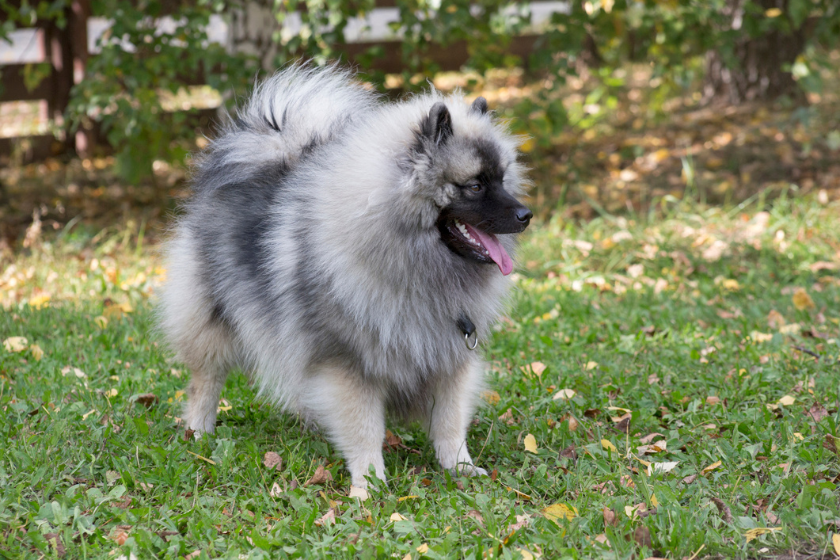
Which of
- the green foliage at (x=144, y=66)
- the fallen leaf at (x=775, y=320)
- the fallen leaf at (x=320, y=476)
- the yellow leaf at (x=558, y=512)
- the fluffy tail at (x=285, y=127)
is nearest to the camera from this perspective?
the yellow leaf at (x=558, y=512)

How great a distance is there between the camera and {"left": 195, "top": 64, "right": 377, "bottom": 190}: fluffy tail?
Result: 11.2 ft

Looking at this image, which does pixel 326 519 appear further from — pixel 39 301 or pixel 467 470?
pixel 39 301

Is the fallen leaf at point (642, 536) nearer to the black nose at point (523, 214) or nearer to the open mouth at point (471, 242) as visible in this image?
the open mouth at point (471, 242)

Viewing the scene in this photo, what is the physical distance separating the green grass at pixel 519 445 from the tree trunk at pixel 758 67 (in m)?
3.70

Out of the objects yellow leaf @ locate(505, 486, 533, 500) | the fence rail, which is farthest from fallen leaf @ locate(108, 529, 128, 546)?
the fence rail

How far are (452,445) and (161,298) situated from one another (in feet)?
5.30

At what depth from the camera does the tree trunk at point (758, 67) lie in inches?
325

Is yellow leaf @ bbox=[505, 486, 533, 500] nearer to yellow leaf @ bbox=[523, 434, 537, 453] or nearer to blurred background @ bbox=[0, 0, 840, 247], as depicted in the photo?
yellow leaf @ bbox=[523, 434, 537, 453]

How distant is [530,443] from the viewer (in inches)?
128

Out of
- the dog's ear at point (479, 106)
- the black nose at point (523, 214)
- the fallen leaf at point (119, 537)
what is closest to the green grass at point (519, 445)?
the fallen leaf at point (119, 537)

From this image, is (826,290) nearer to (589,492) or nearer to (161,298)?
(589,492)

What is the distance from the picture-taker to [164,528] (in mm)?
2664

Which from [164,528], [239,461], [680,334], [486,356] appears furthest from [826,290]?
[164,528]

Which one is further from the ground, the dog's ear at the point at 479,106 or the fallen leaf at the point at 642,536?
the dog's ear at the point at 479,106
